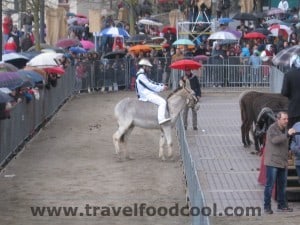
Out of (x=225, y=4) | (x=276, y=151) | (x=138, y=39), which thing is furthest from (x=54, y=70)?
(x=225, y=4)

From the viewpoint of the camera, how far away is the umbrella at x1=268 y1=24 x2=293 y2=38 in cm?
4250

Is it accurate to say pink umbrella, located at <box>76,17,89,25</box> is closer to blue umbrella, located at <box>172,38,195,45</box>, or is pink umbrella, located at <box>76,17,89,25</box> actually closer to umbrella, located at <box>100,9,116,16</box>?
umbrella, located at <box>100,9,116,16</box>

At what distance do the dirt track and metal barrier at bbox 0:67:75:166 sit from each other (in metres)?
0.32

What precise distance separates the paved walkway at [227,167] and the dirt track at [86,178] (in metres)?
0.63

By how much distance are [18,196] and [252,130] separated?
780 centimetres

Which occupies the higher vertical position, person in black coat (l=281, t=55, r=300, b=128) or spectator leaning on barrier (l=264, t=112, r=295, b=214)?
person in black coat (l=281, t=55, r=300, b=128)

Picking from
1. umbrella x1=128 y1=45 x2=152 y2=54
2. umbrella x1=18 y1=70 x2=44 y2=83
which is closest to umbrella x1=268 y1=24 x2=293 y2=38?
umbrella x1=128 y1=45 x2=152 y2=54

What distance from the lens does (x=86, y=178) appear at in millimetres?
21297

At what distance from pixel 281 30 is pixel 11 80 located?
21534 millimetres

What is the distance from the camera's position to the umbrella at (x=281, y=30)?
42500mm

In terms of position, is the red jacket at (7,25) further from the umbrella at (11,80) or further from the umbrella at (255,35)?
the umbrella at (11,80)

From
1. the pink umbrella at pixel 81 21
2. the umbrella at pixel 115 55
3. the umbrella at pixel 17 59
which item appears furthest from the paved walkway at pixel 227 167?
the pink umbrella at pixel 81 21

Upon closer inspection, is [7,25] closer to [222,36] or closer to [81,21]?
[81,21]

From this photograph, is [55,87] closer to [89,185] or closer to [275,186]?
[89,185]
